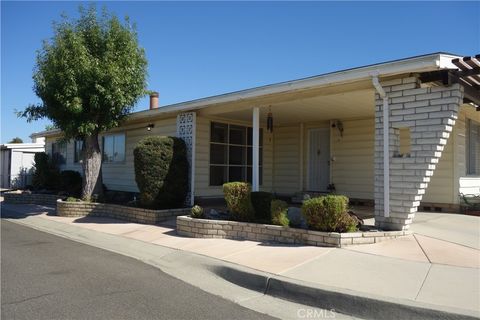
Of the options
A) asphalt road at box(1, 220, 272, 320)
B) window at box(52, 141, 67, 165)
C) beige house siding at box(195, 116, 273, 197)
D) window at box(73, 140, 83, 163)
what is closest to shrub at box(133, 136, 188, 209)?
beige house siding at box(195, 116, 273, 197)

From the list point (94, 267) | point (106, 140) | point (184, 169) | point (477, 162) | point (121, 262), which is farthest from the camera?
point (106, 140)

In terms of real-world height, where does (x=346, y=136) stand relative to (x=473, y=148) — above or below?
above

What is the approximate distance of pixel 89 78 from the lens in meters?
12.2

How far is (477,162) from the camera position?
12797 millimetres

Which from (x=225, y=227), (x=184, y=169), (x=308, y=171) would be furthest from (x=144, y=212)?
(x=308, y=171)

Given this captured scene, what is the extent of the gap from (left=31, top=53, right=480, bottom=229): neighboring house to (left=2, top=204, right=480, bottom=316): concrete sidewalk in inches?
39.0

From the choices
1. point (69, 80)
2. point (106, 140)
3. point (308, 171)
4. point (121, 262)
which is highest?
point (69, 80)

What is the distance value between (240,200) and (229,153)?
5.40 meters

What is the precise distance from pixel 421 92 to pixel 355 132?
5807mm

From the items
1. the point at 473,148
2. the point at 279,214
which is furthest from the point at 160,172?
the point at 473,148

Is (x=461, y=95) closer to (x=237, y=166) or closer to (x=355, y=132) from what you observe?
(x=355, y=132)

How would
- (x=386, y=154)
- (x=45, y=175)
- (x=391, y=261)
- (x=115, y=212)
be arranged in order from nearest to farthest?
(x=391, y=261) < (x=386, y=154) < (x=115, y=212) < (x=45, y=175)

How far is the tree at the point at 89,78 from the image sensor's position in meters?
12.1

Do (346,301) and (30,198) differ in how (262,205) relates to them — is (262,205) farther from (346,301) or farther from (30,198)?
(30,198)
